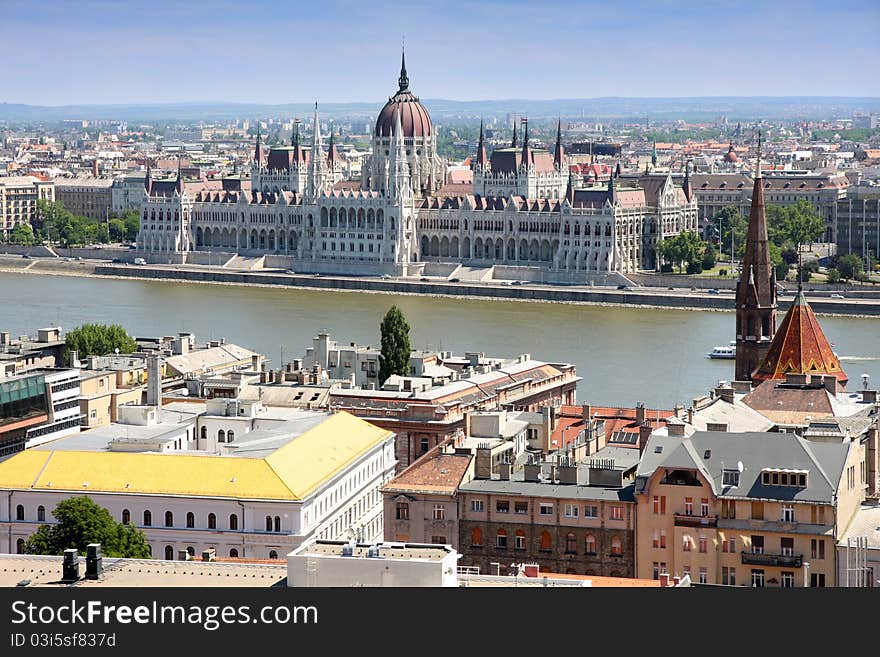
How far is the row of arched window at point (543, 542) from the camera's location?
10166mm

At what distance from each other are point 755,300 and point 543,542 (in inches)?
274

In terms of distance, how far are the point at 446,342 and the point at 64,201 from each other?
35061 mm

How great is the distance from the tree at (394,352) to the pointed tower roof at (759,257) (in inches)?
124

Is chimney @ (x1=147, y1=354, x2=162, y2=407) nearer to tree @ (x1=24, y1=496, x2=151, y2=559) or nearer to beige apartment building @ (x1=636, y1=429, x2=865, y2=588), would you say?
tree @ (x1=24, y1=496, x2=151, y2=559)

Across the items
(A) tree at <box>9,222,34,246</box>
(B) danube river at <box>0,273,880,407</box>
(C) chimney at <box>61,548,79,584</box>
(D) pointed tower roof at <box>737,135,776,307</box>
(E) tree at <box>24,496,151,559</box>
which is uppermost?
(D) pointed tower roof at <box>737,135,776,307</box>

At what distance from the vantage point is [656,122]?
164 meters

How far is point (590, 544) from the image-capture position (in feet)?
33.7

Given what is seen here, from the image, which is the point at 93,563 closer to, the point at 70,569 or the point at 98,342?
the point at 70,569

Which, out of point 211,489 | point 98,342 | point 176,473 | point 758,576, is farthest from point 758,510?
point 98,342

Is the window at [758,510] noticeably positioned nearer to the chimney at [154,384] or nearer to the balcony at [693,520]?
the balcony at [693,520]

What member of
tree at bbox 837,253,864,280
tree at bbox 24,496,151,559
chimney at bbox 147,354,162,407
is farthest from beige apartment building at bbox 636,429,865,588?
tree at bbox 837,253,864,280

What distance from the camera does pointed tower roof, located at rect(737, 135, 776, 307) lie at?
55.7 ft

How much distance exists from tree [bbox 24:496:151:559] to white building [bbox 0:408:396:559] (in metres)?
0.59
